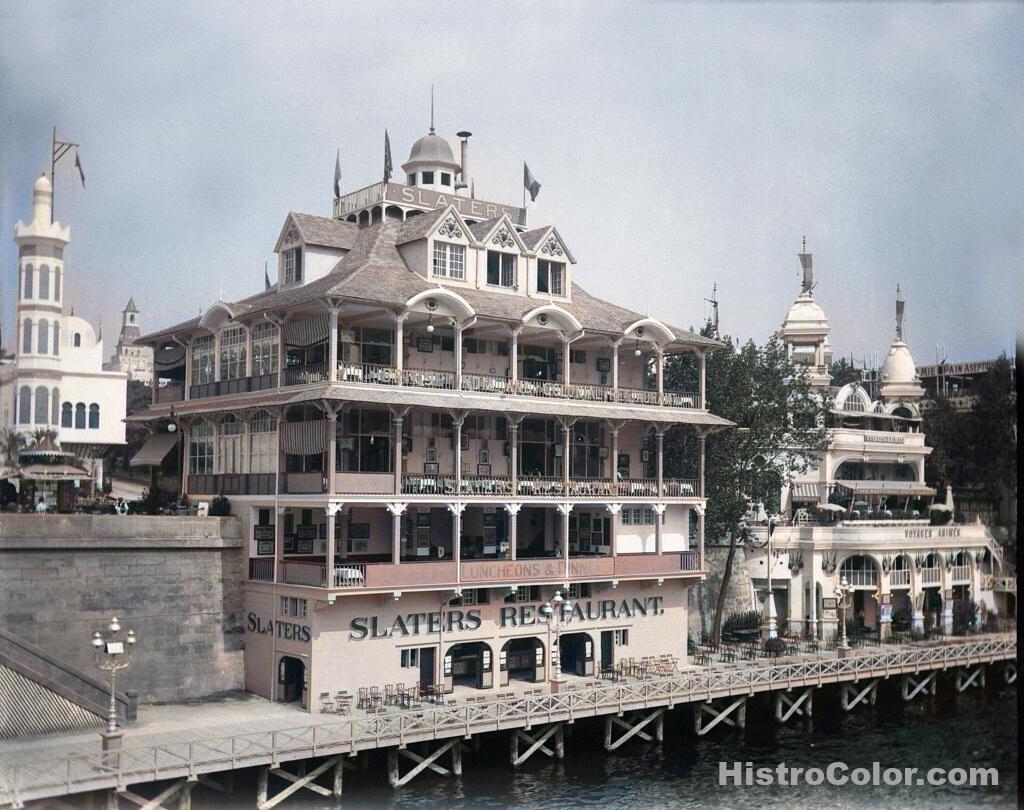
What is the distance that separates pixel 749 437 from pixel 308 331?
20.0 metres

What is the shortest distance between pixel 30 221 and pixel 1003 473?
91.0 feet

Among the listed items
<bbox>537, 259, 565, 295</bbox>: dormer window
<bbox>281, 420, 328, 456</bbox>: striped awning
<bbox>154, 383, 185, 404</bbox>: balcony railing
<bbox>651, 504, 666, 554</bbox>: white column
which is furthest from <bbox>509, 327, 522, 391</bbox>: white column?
<bbox>154, 383, 185, 404</bbox>: balcony railing

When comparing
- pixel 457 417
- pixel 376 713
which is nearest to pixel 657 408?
pixel 457 417

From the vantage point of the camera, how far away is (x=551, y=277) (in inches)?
1654

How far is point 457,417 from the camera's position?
36.1 metres

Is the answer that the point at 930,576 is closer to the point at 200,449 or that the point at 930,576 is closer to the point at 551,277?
the point at 551,277

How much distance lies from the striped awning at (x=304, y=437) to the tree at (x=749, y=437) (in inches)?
711

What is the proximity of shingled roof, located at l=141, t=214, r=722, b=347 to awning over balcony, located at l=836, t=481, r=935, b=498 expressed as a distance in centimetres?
1033

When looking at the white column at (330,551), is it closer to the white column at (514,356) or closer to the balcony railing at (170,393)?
the white column at (514,356)

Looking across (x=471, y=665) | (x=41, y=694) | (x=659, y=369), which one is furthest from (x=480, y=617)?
(x=41, y=694)

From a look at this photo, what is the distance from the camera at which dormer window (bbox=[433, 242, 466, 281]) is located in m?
39.3

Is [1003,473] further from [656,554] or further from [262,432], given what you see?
[262,432]

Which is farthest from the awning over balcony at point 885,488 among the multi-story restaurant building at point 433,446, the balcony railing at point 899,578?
the multi-story restaurant building at point 433,446

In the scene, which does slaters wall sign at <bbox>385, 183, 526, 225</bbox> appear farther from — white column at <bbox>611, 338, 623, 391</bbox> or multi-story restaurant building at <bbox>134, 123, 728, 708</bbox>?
white column at <bbox>611, 338, 623, 391</bbox>
